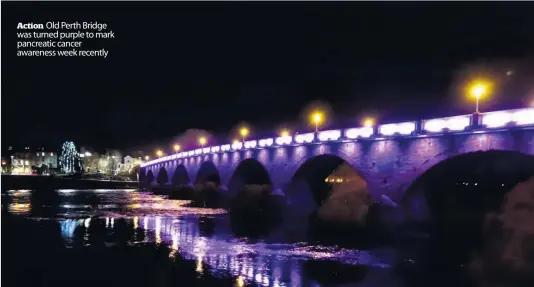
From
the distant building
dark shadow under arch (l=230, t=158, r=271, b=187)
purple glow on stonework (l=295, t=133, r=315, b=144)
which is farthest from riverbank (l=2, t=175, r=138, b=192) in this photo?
purple glow on stonework (l=295, t=133, r=315, b=144)

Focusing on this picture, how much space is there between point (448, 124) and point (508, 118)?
381 centimetres

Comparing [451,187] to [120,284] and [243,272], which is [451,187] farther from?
[120,284]

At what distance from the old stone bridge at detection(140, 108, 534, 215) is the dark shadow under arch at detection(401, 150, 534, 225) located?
3.03 feet

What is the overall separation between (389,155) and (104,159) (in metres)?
166

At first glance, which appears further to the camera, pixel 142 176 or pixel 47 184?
pixel 142 176

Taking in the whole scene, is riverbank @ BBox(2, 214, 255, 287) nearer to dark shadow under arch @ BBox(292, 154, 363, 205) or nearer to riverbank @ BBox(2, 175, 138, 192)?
dark shadow under arch @ BBox(292, 154, 363, 205)

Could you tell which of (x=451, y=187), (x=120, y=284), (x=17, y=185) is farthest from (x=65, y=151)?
(x=120, y=284)

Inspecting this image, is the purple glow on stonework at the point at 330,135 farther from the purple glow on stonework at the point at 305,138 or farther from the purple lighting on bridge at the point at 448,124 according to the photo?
the purple lighting on bridge at the point at 448,124

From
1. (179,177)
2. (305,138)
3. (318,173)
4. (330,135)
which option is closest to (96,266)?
(330,135)

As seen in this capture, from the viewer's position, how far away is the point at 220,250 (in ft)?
86.8

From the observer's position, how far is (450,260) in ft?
78.7

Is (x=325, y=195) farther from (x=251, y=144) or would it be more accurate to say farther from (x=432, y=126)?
(x=432, y=126)

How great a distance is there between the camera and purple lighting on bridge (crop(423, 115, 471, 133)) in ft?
90.2

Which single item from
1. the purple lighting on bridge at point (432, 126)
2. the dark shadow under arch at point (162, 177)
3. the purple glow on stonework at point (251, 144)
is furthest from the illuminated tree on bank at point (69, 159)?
the purple lighting on bridge at point (432, 126)
